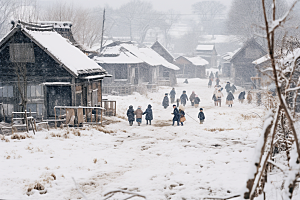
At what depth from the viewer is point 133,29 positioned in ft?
329

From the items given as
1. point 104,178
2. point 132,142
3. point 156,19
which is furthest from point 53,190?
point 156,19

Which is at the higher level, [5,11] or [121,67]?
[5,11]

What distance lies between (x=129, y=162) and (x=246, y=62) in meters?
33.4

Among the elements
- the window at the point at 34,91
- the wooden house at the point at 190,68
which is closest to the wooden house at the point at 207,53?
the wooden house at the point at 190,68

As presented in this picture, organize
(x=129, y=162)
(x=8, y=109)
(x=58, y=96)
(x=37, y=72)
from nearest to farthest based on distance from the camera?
(x=129, y=162), (x=37, y=72), (x=58, y=96), (x=8, y=109)

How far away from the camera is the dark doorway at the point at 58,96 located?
585 inches

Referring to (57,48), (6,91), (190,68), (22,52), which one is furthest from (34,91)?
(190,68)

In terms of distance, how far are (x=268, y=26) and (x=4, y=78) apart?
1463 centimetres

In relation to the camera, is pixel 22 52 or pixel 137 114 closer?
pixel 22 52

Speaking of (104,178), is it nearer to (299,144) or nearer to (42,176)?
(42,176)

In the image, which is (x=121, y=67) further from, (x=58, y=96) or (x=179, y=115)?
(x=58, y=96)

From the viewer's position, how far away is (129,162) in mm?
9273

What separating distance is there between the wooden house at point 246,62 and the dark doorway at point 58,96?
28478mm

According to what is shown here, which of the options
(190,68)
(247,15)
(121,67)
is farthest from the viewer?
(190,68)
